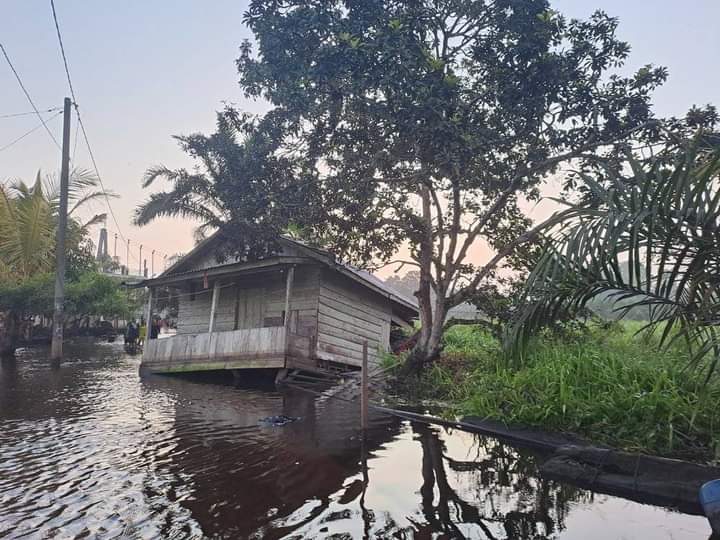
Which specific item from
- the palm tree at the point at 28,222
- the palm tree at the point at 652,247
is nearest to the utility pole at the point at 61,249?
the palm tree at the point at 28,222

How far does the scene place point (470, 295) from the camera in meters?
13.2

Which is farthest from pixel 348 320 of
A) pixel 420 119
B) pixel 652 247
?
pixel 652 247

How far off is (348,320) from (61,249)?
10.7 m

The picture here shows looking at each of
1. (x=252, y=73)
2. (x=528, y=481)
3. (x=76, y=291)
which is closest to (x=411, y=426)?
(x=528, y=481)

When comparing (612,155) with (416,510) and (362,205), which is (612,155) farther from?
(416,510)

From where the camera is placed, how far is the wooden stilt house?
596 inches

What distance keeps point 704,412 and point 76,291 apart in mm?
26554

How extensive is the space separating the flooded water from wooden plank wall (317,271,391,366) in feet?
21.9

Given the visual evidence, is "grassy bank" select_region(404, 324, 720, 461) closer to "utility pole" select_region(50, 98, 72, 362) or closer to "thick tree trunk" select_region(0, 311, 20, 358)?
"utility pole" select_region(50, 98, 72, 362)

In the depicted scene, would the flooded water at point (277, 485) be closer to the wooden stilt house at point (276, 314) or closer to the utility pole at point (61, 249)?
the wooden stilt house at point (276, 314)

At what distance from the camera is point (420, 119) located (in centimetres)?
990

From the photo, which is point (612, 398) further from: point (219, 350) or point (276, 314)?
point (276, 314)

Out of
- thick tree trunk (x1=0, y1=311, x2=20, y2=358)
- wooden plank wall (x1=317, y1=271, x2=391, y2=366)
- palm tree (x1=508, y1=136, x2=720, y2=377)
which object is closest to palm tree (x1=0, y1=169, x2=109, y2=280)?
thick tree trunk (x1=0, y1=311, x2=20, y2=358)

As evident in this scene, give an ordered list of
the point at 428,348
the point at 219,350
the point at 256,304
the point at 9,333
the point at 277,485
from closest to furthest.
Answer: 1. the point at 277,485
2. the point at 428,348
3. the point at 219,350
4. the point at 256,304
5. the point at 9,333
